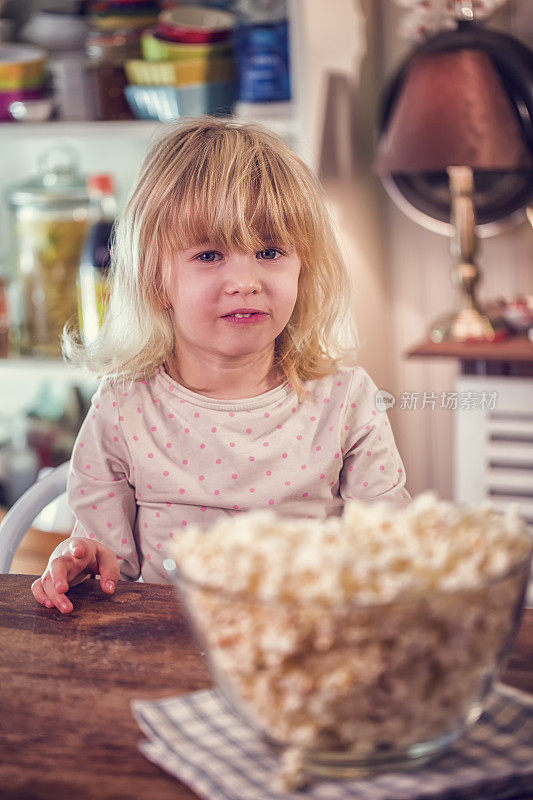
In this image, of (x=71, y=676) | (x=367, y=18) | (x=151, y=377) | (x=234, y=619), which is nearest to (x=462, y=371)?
(x=367, y=18)

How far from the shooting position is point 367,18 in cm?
229

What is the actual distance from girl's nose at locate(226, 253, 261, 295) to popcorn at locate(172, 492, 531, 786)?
1.83ft

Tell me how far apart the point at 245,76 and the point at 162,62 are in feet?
0.62

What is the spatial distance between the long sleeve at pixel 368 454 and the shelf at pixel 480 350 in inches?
32.3

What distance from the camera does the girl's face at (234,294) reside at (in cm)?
111

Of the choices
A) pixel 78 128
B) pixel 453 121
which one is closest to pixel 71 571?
pixel 453 121

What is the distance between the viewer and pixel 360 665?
1.69 ft

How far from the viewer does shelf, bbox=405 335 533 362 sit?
197 cm

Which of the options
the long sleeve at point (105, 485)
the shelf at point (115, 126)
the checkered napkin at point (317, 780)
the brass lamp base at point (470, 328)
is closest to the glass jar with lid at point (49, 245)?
the shelf at point (115, 126)

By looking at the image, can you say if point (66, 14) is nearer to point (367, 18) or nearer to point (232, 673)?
point (367, 18)

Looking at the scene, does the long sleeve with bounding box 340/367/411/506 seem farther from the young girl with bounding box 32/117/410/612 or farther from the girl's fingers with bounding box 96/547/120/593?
the girl's fingers with bounding box 96/547/120/593
